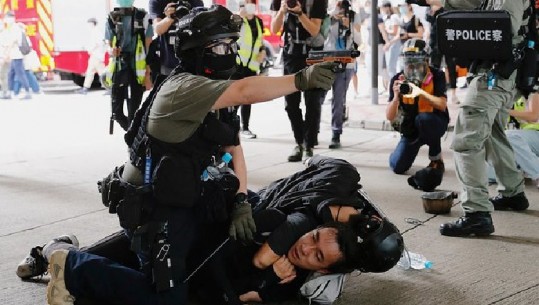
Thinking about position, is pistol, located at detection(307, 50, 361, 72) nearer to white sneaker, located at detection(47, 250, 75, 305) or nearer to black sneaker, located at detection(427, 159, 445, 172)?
white sneaker, located at detection(47, 250, 75, 305)

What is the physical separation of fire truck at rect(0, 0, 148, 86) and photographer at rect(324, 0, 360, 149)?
8.95 meters

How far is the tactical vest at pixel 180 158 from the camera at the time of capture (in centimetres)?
330

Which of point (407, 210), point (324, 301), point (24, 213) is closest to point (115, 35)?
point (24, 213)

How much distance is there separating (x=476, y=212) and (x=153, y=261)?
2355mm

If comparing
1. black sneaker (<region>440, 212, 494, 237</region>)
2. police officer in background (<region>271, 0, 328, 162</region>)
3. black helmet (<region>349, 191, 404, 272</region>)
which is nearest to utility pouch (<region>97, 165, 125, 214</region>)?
black helmet (<region>349, 191, 404, 272</region>)

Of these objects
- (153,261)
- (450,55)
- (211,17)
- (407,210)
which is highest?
(211,17)

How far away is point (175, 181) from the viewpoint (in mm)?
3303

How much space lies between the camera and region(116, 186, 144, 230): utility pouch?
131 inches

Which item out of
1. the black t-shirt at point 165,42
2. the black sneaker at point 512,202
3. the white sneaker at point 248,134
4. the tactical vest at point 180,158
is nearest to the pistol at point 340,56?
the tactical vest at point 180,158

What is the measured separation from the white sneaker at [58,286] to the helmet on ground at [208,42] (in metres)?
1.07

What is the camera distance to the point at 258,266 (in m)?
3.56

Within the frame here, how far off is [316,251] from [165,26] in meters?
4.03

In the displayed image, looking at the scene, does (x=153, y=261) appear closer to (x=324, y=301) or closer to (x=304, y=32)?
(x=324, y=301)

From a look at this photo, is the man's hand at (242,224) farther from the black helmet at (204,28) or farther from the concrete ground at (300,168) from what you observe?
the black helmet at (204,28)
